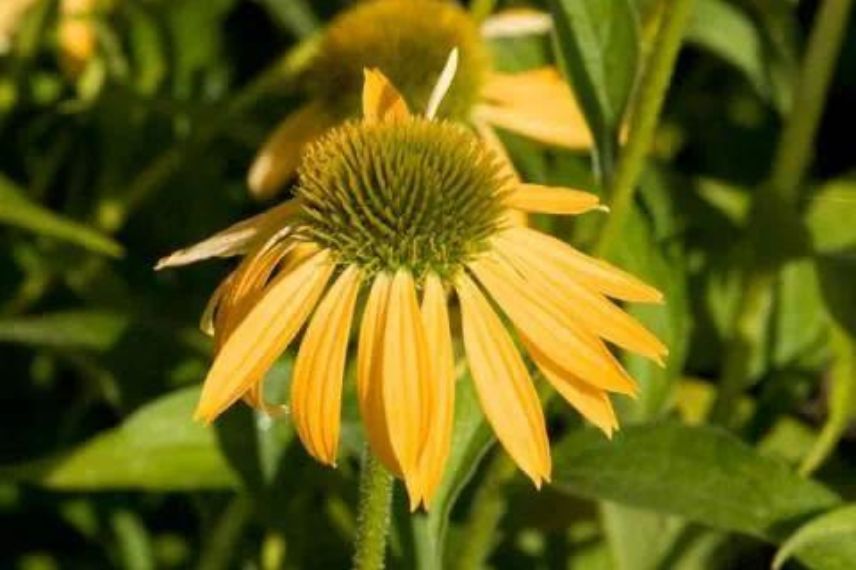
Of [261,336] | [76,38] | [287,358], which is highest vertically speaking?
[76,38]

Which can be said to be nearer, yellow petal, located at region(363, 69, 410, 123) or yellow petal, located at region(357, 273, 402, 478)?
yellow petal, located at region(357, 273, 402, 478)

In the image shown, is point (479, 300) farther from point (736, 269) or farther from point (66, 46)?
point (66, 46)

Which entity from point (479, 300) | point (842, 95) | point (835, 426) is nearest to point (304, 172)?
point (479, 300)

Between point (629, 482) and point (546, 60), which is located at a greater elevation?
point (546, 60)

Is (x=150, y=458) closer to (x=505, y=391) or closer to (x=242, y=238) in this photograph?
(x=242, y=238)

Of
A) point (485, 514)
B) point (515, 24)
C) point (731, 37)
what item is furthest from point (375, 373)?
A: point (731, 37)

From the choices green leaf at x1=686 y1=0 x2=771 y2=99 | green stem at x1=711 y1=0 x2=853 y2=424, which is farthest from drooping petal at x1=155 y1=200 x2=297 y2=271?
green leaf at x1=686 y1=0 x2=771 y2=99

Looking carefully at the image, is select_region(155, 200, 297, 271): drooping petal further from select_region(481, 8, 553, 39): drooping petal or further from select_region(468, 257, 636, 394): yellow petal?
select_region(481, 8, 553, 39): drooping petal
